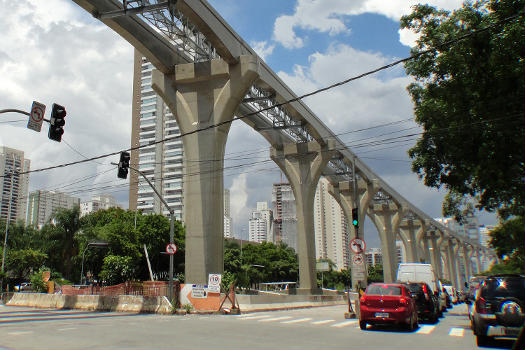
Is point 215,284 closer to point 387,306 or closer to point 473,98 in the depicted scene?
point 387,306

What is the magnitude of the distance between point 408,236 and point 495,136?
89.1 metres

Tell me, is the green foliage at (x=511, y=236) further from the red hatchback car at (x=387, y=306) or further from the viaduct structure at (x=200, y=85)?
the red hatchback car at (x=387, y=306)

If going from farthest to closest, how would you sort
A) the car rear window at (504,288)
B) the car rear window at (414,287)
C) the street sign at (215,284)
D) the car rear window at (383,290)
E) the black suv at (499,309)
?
1. the street sign at (215,284)
2. the car rear window at (414,287)
3. the car rear window at (383,290)
4. the car rear window at (504,288)
5. the black suv at (499,309)

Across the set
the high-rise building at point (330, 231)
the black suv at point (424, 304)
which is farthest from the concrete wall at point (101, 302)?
the high-rise building at point (330, 231)

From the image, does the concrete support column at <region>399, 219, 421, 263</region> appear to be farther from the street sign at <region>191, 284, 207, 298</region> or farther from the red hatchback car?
the red hatchback car

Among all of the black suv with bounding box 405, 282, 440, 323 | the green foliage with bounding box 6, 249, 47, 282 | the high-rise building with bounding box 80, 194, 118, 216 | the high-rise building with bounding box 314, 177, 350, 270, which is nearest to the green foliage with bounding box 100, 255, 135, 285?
the green foliage with bounding box 6, 249, 47, 282

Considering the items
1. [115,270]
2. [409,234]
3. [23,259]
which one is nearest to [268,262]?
[409,234]

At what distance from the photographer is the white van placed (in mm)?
26594

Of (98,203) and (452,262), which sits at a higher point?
(98,203)

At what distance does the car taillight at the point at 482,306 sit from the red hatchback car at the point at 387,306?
8.81ft

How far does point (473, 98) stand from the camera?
17828 millimetres

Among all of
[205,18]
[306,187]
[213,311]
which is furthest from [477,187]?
[306,187]

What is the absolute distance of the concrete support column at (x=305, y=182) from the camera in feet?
144

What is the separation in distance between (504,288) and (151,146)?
437 ft
